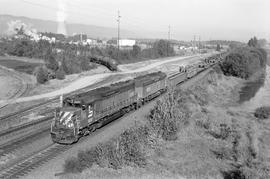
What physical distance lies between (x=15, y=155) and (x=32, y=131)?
583 centimetres

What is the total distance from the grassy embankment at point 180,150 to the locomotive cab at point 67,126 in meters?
2.66

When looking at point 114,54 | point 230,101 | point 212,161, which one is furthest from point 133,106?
point 114,54

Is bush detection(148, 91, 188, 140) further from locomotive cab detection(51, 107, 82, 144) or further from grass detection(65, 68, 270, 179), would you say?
locomotive cab detection(51, 107, 82, 144)

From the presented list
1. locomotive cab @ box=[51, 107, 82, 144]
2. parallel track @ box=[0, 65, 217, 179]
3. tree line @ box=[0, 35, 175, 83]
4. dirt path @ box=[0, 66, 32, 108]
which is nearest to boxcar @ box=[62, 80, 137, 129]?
locomotive cab @ box=[51, 107, 82, 144]

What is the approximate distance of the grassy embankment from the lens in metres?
20.0

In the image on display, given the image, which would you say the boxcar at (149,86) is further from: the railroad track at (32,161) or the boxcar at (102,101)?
the railroad track at (32,161)

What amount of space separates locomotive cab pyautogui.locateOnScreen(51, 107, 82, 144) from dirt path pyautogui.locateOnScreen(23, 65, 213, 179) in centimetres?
81

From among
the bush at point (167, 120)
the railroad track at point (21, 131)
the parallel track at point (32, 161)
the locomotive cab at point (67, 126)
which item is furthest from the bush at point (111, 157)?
the railroad track at point (21, 131)

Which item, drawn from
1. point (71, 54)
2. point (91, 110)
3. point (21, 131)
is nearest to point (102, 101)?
point (91, 110)

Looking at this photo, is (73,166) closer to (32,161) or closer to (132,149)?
(32,161)

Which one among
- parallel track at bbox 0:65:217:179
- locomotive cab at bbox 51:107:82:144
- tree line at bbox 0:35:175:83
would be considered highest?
tree line at bbox 0:35:175:83

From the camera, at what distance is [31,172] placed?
19656 mm

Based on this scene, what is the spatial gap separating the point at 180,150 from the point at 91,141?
21.2 ft

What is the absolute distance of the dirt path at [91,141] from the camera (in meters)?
19.5
